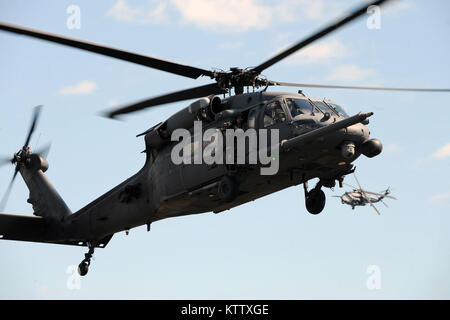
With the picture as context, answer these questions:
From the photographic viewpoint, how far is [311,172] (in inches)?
685

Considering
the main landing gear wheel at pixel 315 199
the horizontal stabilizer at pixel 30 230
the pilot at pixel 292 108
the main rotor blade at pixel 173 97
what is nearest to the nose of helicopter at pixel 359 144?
the pilot at pixel 292 108

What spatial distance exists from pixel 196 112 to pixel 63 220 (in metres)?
7.73

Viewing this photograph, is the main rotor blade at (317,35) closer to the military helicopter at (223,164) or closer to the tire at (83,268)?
the military helicopter at (223,164)

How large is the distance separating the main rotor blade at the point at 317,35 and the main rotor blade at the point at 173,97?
1.69 meters

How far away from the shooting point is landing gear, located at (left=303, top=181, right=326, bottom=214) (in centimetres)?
1795

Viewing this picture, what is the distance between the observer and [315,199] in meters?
18.0

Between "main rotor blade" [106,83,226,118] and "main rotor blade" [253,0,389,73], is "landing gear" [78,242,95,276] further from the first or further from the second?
"main rotor blade" [253,0,389,73]

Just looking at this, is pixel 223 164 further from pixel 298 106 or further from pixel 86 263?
pixel 86 263

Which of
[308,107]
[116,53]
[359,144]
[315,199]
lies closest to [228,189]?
[315,199]

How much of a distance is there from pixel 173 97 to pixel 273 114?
334 cm

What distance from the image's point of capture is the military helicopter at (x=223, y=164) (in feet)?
52.6
